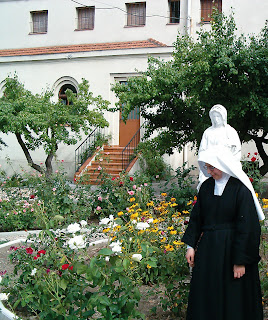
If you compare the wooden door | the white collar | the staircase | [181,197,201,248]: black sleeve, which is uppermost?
the white collar

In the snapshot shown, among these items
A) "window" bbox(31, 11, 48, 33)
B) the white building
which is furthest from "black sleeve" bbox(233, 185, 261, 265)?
"window" bbox(31, 11, 48, 33)

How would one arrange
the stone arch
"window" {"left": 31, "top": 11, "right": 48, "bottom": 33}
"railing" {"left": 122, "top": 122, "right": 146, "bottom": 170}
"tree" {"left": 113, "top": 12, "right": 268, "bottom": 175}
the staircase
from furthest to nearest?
"window" {"left": 31, "top": 11, "right": 48, "bottom": 33}
the stone arch
"railing" {"left": 122, "top": 122, "right": 146, "bottom": 170}
the staircase
"tree" {"left": 113, "top": 12, "right": 268, "bottom": 175}

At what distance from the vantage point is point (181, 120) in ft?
35.1

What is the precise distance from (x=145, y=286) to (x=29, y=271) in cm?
144

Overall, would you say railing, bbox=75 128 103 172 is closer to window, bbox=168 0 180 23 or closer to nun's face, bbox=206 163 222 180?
window, bbox=168 0 180 23

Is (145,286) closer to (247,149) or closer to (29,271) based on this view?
(29,271)

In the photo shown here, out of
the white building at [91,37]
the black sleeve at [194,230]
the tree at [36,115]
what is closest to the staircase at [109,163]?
the white building at [91,37]

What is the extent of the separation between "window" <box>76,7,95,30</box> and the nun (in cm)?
1734

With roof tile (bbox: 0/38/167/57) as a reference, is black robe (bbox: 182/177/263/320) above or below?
below

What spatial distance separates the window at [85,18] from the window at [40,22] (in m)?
1.74

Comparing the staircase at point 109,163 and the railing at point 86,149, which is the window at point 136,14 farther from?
the staircase at point 109,163

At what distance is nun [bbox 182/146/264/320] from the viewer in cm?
306

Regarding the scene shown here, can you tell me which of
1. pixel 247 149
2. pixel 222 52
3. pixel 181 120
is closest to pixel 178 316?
pixel 222 52

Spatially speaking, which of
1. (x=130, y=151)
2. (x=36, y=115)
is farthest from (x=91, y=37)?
(x=36, y=115)
